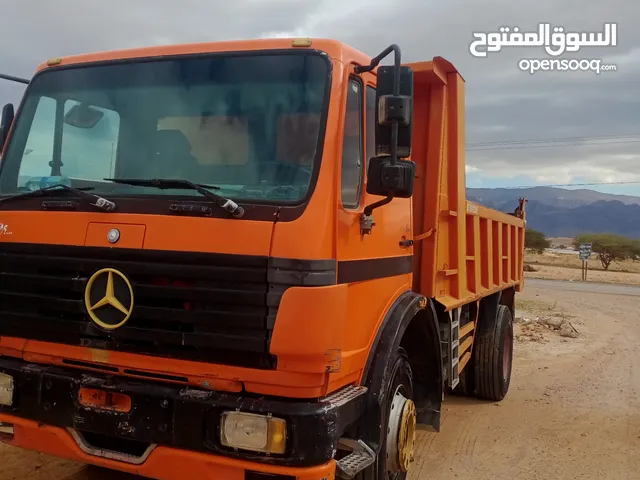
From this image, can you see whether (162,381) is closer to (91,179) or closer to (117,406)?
(117,406)

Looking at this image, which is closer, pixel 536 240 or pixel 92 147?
pixel 92 147

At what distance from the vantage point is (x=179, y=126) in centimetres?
305

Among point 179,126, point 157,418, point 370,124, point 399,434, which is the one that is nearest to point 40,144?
point 179,126

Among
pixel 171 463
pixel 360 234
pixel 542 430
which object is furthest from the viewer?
pixel 542 430

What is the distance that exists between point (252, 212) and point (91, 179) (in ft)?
3.32

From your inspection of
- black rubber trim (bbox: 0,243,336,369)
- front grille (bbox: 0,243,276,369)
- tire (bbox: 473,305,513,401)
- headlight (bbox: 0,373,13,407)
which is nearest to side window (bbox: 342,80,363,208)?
black rubber trim (bbox: 0,243,336,369)

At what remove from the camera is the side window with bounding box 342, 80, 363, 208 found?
2.94m

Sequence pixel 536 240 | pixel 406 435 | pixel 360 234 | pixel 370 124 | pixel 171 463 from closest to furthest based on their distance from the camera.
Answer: pixel 171 463
pixel 360 234
pixel 370 124
pixel 406 435
pixel 536 240

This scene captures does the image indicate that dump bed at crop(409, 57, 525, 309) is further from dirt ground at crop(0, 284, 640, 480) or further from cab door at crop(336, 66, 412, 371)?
dirt ground at crop(0, 284, 640, 480)

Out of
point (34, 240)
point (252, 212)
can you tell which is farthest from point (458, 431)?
point (34, 240)

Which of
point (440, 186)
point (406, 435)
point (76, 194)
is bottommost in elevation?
point (406, 435)

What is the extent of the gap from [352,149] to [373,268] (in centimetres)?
63

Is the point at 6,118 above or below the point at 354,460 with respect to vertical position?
above

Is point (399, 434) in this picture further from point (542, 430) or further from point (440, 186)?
point (542, 430)
